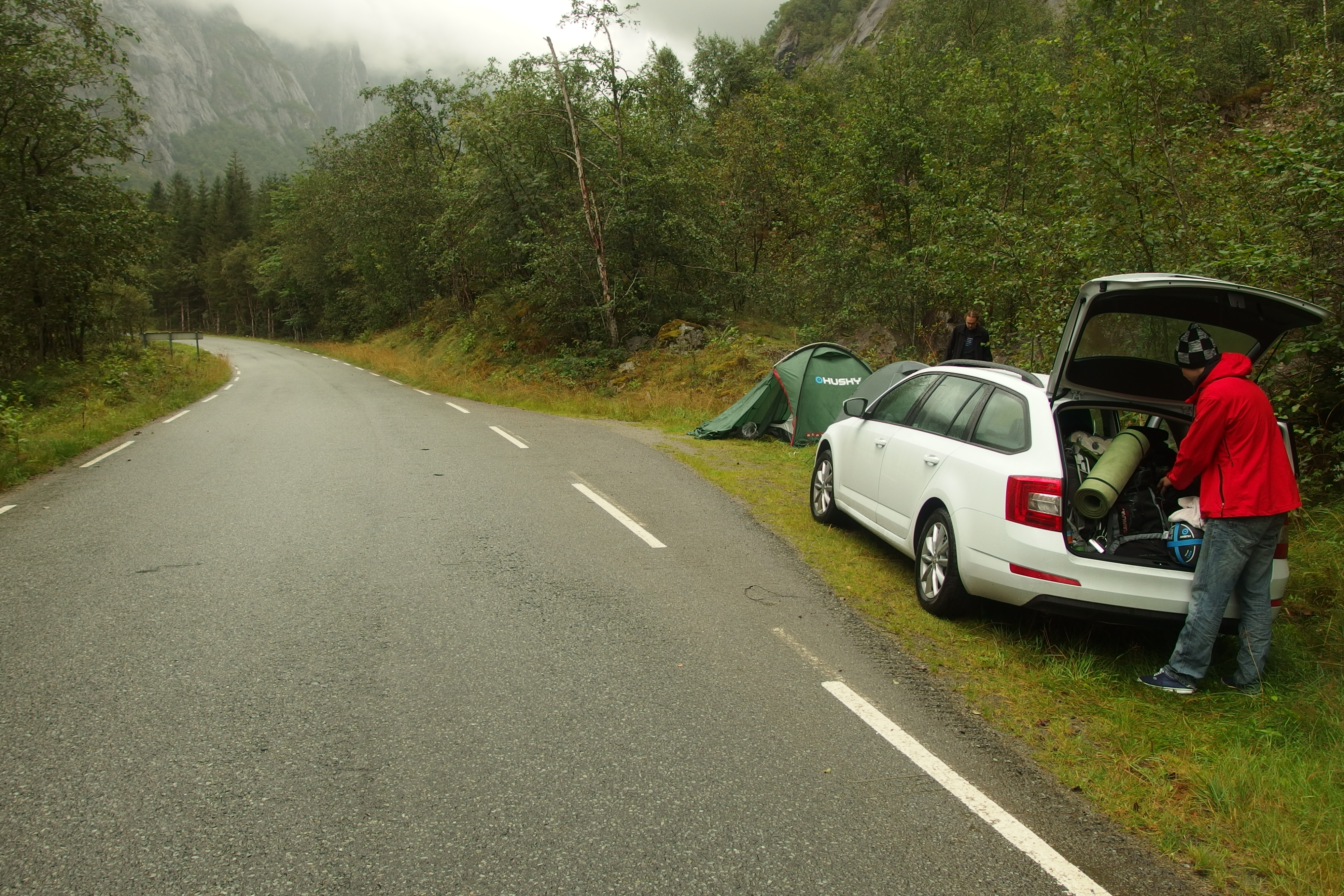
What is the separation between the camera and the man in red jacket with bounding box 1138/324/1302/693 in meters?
4.02

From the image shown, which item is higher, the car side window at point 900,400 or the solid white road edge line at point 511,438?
the car side window at point 900,400

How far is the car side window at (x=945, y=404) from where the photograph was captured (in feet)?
18.7

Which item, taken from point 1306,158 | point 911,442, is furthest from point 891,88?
point 911,442

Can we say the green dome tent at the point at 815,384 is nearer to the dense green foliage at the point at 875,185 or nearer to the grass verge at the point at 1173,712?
the dense green foliage at the point at 875,185

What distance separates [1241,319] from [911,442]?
7.14 feet

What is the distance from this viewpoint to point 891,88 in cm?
1941

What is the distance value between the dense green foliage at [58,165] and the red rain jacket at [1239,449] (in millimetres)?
22179

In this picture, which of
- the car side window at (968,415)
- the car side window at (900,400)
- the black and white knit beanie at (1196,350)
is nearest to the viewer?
the black and white knit beanie at (1196,350)

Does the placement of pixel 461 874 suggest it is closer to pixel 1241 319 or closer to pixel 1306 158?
pixel 1241 319

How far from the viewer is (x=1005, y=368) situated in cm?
577

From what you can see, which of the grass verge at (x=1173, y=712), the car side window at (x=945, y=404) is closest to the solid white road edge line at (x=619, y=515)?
the grass verge at (x=1173, y=712)

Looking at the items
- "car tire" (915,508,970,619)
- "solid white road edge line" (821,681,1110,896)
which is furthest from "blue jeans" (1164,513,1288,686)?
"solid white road edge line" (821,681,1110,896)

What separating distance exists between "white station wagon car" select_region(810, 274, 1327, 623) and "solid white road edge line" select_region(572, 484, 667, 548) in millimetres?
2026

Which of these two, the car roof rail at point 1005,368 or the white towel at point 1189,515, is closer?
the white towel at point 1189,515
